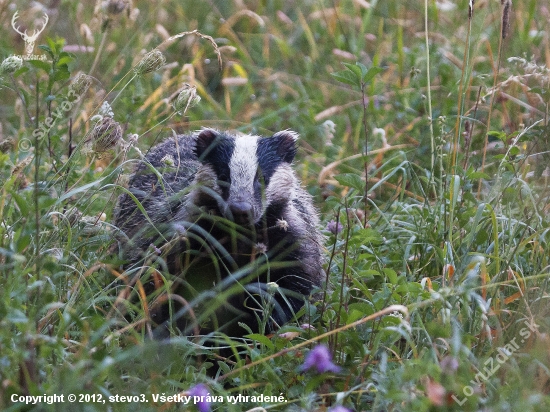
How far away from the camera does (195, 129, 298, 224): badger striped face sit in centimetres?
414

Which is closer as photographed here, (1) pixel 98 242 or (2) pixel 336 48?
(1) pixel 98 242

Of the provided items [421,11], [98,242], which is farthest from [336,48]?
[98,242]

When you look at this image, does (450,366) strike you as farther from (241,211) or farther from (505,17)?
(505,17)

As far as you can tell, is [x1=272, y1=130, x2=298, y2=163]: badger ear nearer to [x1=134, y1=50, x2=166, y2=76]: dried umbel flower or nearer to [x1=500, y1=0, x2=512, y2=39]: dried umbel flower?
[x1=134, y1=50, x2=166, y2=76]: dried umbel flower

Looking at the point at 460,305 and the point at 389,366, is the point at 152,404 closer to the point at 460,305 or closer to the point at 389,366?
the point at 389,366

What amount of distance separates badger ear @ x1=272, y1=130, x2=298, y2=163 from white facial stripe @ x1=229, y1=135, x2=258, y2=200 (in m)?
0.15

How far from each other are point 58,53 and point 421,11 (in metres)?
4.42

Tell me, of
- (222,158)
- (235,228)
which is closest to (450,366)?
(235,228)

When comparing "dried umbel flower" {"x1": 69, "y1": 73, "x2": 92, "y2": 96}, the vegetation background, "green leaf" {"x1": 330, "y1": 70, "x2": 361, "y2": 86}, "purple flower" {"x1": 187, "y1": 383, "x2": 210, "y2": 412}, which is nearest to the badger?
the vegetation background

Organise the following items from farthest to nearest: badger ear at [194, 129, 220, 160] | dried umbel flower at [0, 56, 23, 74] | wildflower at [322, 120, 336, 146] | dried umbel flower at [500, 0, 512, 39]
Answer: wildflower at [322, 120, 336, 146] < badger ear at [194, 129, 220, 160] < dried umbel flower at [500, 0, 512, 39] < dried umbel flower at [0, 56, 23, 74]

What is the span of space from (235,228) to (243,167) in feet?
1.32

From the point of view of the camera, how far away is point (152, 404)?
2.58 metres

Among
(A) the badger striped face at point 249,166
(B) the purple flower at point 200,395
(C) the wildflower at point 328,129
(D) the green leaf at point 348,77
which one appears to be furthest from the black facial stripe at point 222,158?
(B) the purple flower at point 200,395

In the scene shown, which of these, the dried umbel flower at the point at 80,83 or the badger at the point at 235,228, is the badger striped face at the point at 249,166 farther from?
the dried umbel flower at the point at 80,83
